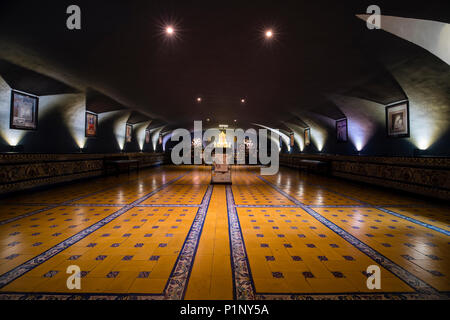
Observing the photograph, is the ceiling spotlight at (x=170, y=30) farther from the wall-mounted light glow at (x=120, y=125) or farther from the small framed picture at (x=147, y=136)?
the small framed picture at (x=147, y=136)

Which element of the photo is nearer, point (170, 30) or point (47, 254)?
point (47, 254)

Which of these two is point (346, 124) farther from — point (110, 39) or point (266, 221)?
point (110, 39)

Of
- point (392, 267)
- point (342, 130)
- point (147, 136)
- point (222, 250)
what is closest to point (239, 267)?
point (222, 250)

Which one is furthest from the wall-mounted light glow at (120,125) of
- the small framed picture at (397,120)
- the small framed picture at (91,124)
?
the small framed picture at (397,120)

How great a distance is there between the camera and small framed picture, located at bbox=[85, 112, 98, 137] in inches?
372

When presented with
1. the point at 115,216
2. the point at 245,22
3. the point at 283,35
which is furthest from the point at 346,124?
the point at 115,216

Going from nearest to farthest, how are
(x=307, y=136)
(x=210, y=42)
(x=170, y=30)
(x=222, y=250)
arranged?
(x=222, y=250), (x=170, y=30), (x=210, y=42), (x=307, y=136)

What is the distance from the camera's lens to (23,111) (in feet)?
21.8

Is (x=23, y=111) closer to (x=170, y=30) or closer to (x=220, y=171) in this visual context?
(x=170, y=30)

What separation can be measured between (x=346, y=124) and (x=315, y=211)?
23.4 feet

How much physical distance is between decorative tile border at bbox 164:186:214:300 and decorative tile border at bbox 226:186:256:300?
0.47m

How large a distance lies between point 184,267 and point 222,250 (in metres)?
0.57

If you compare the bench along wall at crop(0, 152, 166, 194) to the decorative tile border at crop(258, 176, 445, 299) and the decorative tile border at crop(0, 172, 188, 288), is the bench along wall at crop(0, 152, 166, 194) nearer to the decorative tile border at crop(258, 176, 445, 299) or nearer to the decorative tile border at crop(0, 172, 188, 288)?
the decorative tile border at crop(0, 172, 188, 288)

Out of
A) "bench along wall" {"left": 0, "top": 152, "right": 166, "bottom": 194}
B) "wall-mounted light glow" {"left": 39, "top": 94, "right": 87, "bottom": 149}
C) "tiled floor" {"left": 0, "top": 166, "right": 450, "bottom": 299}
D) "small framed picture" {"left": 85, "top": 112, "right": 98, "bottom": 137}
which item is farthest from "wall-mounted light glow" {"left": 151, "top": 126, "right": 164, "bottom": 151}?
"tiled floor" {"left": 0, "top": 166, "right": 450, "bottom": 299}
